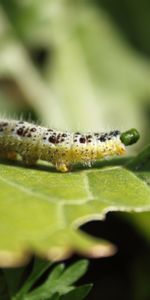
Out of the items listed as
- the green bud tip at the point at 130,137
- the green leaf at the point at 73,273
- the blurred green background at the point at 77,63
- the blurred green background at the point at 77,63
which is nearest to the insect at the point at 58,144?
the green bud tip at the point at 130,137

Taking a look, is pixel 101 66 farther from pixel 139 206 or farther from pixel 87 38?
pixel 139 206

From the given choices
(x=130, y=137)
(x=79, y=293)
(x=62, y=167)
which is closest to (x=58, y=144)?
(x=62, y=167)

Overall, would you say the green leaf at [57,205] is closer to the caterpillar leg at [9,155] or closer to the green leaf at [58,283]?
the caterpillar leg at [9,155]

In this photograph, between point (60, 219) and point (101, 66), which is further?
point (101, 66)

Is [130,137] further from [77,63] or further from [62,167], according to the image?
[77,63]

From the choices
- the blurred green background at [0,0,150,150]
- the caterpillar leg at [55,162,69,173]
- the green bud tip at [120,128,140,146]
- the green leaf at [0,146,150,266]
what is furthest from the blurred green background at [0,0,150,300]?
the green leaf at [0,146,150,266]

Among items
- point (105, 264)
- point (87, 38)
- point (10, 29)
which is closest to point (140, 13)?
point (87, 38)

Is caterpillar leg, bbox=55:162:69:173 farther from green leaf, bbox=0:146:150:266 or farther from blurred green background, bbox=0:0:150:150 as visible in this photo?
blurred green background, bbox=0:0:150:150

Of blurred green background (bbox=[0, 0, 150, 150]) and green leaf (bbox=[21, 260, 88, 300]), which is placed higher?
blurred green background (bbox=[0, 0, 150, 150])
